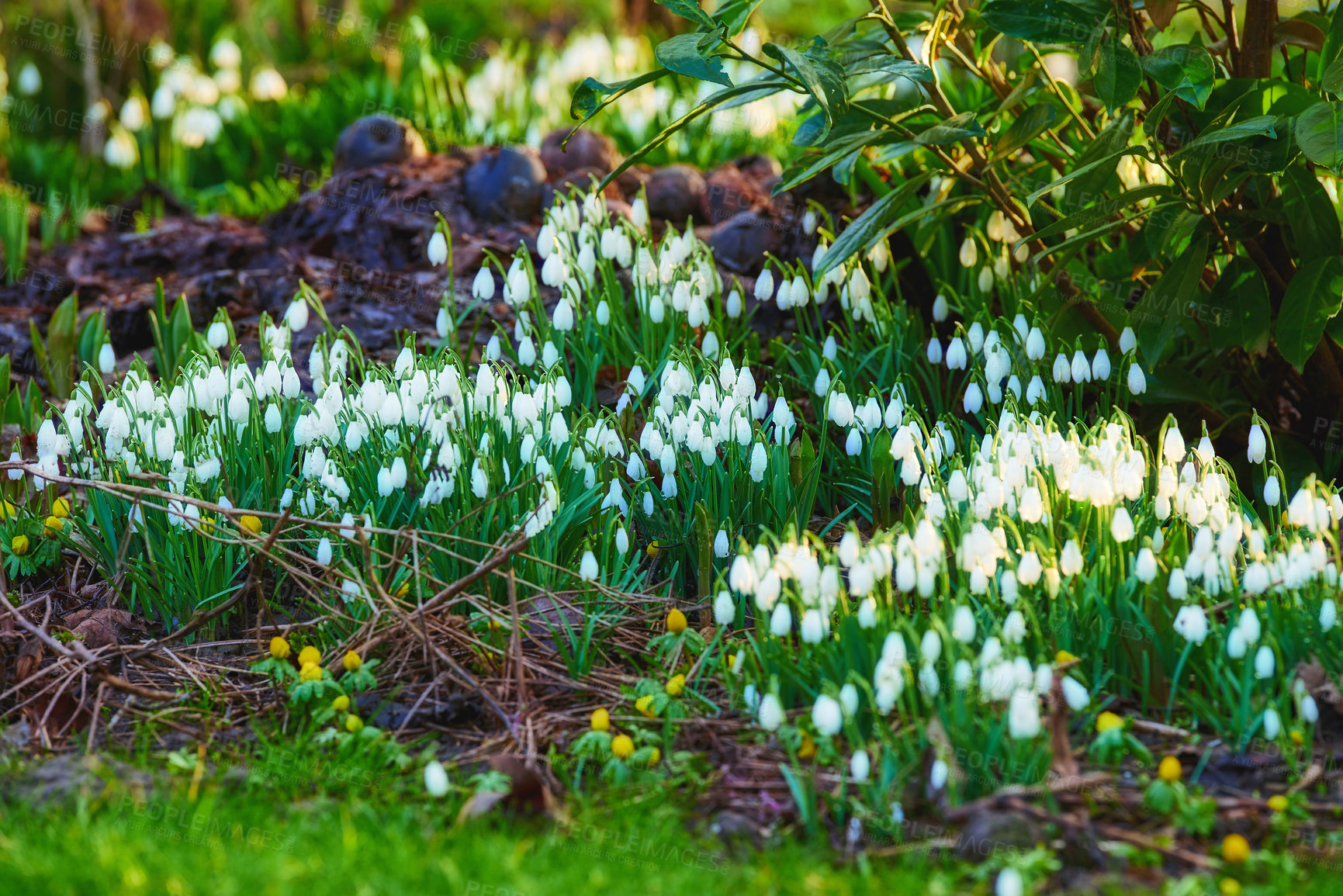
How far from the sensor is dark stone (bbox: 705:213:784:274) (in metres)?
A: 5.07

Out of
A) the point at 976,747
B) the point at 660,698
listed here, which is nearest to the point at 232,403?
the point at 660,698

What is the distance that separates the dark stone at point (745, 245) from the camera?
5074mm

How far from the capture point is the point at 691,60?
309 cm

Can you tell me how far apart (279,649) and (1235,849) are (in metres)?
2.11

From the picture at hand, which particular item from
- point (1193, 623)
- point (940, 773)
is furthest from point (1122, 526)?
point (940, 773)

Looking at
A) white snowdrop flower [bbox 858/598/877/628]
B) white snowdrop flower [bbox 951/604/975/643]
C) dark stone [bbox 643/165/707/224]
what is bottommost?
white snowdrop flower [bbox 951/604/975/643]

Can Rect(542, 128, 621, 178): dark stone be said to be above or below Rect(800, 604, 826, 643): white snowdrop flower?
above

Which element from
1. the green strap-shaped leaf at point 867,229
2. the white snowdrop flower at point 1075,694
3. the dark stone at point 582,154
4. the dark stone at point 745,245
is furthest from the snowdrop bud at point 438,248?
the white snowdrop flower at point 1075,694

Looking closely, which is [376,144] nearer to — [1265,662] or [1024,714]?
[1024,714]

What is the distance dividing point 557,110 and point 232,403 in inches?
180

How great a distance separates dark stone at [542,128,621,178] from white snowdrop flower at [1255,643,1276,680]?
158 inches

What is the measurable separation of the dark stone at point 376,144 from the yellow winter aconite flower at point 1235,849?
5175 mm

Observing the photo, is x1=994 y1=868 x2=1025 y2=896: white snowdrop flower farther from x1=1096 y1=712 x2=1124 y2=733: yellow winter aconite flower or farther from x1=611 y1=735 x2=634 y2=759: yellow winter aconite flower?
x1=611 y1=735 x2=634 y2=759: yellow winter aconite flower

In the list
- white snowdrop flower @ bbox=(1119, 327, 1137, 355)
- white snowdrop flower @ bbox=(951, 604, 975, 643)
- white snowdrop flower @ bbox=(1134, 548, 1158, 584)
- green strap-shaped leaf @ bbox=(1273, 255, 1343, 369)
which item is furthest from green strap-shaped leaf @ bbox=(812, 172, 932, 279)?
white snowdrop flower @ bbox=(951, 604, 975, 643)
